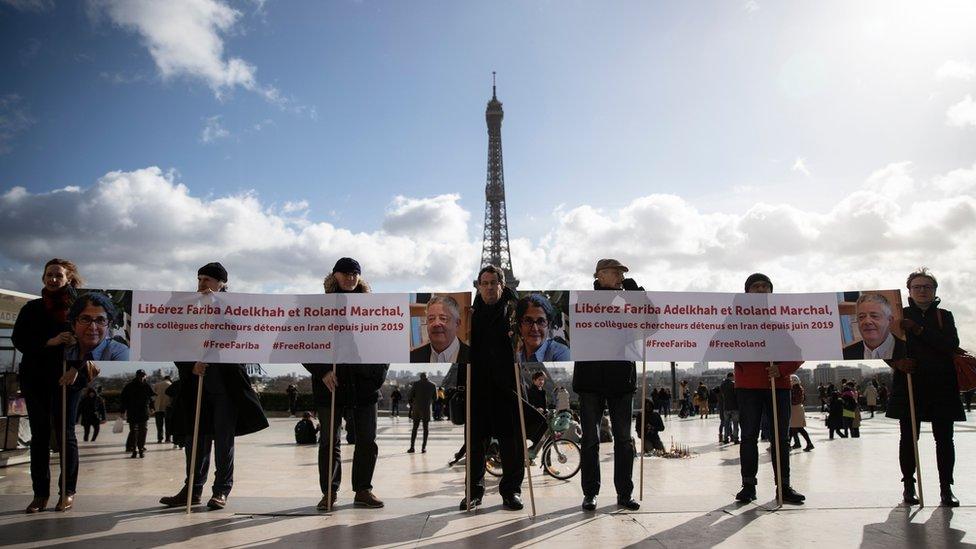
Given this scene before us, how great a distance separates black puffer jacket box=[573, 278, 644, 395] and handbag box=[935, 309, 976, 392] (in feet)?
8.96

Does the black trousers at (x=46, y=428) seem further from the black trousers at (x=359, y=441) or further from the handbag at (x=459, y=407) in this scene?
the handbag at (x=459, y=407)

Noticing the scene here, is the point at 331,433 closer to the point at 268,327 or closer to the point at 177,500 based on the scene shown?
the point at 268,327

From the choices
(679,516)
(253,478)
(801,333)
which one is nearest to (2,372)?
(253,478)

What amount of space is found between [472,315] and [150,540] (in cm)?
286

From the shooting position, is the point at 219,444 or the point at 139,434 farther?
the point at 139,434

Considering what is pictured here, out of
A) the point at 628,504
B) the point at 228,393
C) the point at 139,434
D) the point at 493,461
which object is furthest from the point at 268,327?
the point at 139,434

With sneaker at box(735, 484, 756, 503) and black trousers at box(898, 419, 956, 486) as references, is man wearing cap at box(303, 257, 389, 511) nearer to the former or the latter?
sneaker at box(735, 484, 756, 503)

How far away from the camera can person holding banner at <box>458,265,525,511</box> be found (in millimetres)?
5629

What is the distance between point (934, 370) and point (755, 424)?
156cm

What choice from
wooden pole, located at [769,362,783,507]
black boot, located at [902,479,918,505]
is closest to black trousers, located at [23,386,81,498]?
wooden pole, located at [769,362,783,507]

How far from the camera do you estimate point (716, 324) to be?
602 centimetres

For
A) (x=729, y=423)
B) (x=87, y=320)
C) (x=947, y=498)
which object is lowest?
(x=729, y=423)

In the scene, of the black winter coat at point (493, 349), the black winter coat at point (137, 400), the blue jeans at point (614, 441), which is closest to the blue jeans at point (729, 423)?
the blue jeans at point (614, 441)

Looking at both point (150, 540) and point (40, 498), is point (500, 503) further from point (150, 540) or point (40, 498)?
point (40, 498)
